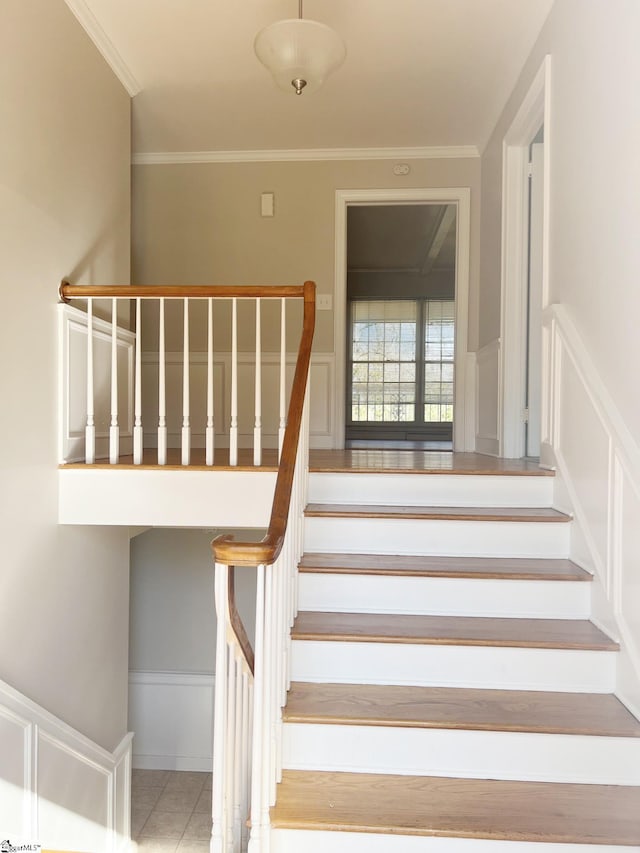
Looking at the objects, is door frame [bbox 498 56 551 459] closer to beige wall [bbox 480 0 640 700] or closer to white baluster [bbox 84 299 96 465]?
beige wall [bbox 480 0 640 700]

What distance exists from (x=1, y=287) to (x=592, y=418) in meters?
2.33

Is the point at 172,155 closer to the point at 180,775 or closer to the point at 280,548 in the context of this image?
the point at 280,548

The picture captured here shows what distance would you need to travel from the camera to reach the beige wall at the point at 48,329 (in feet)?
7.66

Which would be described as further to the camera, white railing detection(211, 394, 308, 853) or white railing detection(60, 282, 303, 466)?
white railing detection(60, 282, 303, 466)

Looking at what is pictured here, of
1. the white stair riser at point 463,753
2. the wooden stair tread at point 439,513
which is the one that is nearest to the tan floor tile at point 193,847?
the white stair riser at point 463,753

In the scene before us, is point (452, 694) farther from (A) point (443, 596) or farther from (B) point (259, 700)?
(B) point (259, 700)

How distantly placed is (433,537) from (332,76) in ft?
9.11

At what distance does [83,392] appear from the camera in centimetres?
297

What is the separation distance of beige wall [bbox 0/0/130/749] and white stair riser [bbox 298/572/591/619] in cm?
122

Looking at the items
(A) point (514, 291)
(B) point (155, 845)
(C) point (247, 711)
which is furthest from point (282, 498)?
(B) point (155, 845)

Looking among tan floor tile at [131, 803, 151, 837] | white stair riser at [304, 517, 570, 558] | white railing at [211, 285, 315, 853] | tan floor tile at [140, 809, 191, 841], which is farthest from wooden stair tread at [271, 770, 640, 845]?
tan floor tile at [131, 803, 151, 837]

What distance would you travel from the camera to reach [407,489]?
2746mm

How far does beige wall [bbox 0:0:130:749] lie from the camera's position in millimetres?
2334

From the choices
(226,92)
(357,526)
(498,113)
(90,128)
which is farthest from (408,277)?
(357,526)
